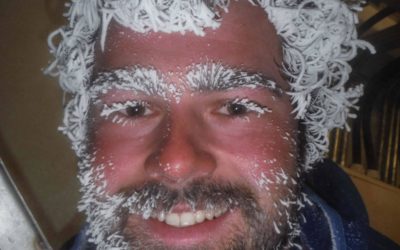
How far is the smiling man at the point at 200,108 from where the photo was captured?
21.1 inches

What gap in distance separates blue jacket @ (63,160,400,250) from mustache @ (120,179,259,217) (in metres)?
0.14

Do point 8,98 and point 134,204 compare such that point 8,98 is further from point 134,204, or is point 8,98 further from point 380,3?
point 380,3

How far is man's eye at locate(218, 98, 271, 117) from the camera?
560 mm

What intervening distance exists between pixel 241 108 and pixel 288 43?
0.11 metres

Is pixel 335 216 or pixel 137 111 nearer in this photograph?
pixel 137 111

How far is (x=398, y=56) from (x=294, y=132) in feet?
0.57

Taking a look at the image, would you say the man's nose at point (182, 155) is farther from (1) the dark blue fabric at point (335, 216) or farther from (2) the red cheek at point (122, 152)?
(1) the dark blue fabric at point (335, 216)

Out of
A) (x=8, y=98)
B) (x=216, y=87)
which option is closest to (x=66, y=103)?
(x=8, y=98)

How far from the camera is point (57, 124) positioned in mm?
655

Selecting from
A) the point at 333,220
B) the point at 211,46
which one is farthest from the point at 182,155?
the point at 333,220

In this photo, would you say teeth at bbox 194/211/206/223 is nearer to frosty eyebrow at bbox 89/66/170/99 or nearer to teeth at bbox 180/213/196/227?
teeth at bbox 180/213/196/227

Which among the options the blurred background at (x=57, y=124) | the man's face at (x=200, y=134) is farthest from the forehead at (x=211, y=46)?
Result: the blurred background at (x=57, y=124)

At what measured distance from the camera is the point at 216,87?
21.2 inches

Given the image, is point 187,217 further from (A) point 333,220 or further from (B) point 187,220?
(A) point 333,220
